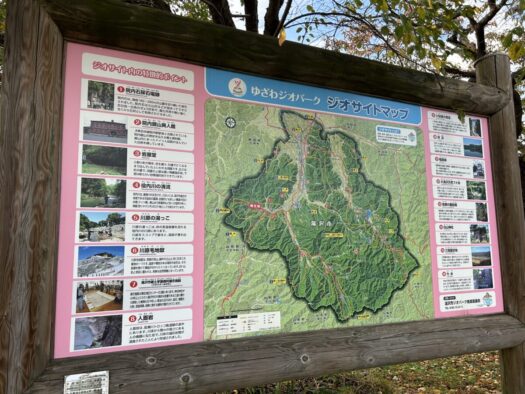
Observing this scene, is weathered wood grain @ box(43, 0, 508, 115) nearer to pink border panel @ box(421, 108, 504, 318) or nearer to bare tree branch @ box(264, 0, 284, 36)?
pink border panel @ box(421, 108, 504, 318)

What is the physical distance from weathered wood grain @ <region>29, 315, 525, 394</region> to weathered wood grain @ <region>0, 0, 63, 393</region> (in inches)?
5.2

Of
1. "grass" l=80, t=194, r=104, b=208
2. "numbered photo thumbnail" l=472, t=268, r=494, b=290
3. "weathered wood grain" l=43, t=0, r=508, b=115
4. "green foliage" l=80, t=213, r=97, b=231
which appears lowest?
"numbered photo thumbnail" l=472, t=268, r=494, b=290

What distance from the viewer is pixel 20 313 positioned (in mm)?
1408

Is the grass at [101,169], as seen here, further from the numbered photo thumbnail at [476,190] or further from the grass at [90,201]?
the numbered photo thumbnail at [476,190]

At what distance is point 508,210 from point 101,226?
247 cm

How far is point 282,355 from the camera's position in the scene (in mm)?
1812

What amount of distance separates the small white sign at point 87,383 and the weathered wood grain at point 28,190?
0.39 ft

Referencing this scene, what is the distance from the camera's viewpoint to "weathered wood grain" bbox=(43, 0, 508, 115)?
1667mm

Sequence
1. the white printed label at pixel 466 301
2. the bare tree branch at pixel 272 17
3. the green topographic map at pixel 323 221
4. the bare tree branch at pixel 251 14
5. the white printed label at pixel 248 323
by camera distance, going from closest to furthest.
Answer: the white printed label at pixel 248 323, the green topographic map at pixel 323 221, the white printed label at pixel 466 301, the bare tree branch at pixel 272 17, the bare tree branch at pixel 251 14

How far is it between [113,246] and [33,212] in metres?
0.32

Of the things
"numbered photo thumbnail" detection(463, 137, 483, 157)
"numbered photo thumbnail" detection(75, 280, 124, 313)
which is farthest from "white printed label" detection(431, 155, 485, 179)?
"numbered photo thumbnail" detection(75, 280, 124, 313)

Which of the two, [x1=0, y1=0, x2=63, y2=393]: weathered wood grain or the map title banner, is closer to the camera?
[x1=0, y1=0, x2=63, y2=393]: weathered wood grain

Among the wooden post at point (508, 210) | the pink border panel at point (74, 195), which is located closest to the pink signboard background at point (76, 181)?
the pink border panel at point (74, 195)

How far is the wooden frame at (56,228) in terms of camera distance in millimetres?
1435
